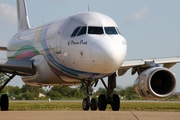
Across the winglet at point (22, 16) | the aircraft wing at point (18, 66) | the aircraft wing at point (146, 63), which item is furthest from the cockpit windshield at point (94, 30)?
the winglet at point (22, 16)

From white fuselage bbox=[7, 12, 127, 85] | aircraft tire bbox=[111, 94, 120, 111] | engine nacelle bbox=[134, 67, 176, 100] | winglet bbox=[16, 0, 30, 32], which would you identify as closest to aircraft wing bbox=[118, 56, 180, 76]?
engine nacelle bbox=[134, 67, 176, 100]

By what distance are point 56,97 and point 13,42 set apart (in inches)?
999

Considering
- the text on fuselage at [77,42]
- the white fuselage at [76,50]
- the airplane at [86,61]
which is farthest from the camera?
the text on fuselage at [77,42]

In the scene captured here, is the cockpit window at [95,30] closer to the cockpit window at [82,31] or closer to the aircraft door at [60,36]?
the cockpit window at [82,31]

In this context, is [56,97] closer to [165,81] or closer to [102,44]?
[165,81]

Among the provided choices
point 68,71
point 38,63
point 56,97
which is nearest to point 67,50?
point 68,71

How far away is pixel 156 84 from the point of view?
885 inches

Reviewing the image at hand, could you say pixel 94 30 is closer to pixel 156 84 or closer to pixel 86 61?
pixel 86 61

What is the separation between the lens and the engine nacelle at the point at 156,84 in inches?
857

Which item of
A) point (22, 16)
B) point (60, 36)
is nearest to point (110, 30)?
point (60, 36)

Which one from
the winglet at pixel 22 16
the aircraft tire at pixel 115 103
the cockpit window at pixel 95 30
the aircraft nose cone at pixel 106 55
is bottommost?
the aircraft tire at pixel 115 103

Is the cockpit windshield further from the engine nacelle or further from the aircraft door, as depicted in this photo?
the engine nacelle

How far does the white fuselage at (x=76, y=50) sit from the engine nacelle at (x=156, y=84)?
2540 millimetres

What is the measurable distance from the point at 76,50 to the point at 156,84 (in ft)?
15.1
